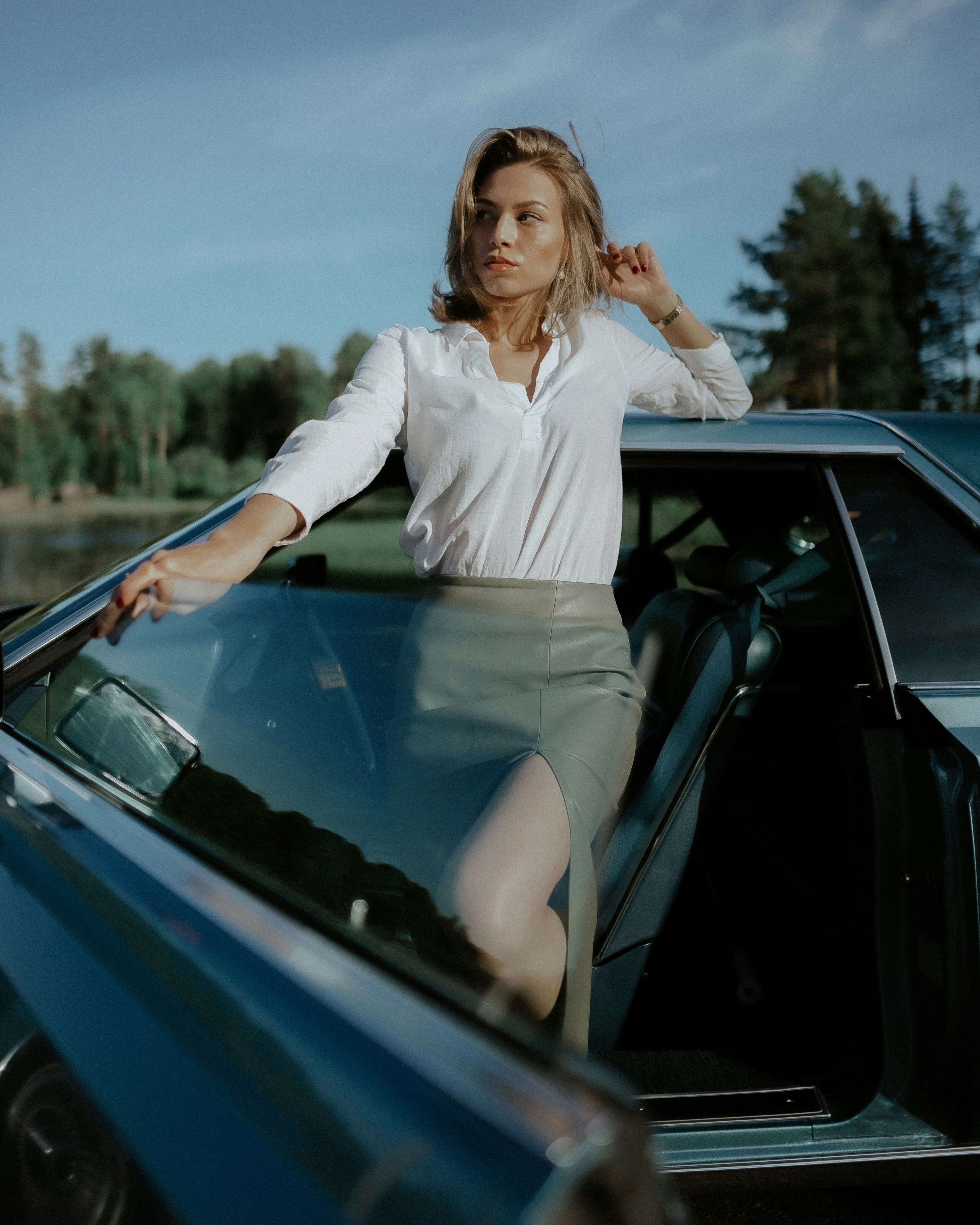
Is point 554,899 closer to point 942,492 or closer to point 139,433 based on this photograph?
point 942,492

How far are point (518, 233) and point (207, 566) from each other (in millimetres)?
853

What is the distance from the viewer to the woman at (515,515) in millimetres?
1058

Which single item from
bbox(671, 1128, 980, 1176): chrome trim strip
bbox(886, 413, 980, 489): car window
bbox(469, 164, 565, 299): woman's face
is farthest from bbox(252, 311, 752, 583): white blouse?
bbox(671, 1128, 980, 1176): chrome trim strip

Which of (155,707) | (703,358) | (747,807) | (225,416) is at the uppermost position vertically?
(225,416)

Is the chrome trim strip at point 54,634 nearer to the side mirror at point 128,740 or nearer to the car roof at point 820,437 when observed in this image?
the side mirror at point 128,740

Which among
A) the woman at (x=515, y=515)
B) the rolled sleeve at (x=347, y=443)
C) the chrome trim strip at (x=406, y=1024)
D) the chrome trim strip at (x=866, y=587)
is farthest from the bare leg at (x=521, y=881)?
the chrome trim strip at (x=866, y=587)

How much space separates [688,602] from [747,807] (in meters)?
0.52

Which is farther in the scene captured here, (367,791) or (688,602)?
(688,602)

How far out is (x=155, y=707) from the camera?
1.29m

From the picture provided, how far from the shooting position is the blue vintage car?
1.94 ft

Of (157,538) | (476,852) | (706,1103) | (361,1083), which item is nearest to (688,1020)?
(706,1103)

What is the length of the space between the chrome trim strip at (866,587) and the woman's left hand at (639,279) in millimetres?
442

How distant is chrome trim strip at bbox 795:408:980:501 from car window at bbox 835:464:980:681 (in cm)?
5

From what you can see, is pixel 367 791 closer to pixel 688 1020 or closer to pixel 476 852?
pixel 476 852
